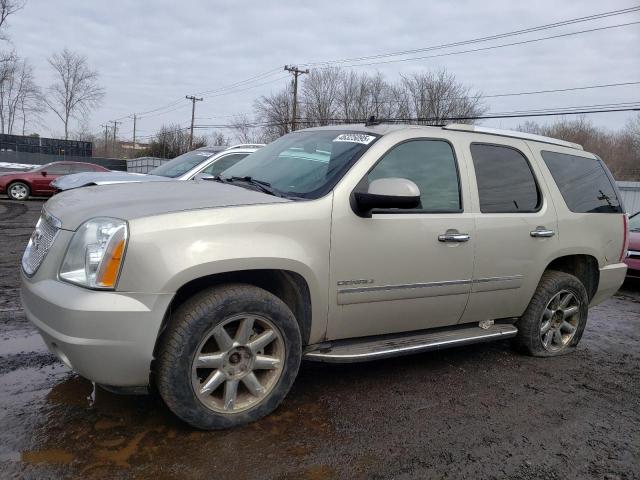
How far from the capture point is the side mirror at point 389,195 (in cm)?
318

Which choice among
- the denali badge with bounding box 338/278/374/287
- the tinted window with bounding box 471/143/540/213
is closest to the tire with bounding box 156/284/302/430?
the denali badge with bounding box 338/278/374/287

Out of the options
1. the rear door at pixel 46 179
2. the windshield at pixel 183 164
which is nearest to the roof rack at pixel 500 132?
the windshield at pixel 183 164

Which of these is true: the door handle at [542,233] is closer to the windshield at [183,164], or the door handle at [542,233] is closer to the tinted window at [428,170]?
the tinted window at [428,170]

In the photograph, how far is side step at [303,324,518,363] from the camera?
3.28 m

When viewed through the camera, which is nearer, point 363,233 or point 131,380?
point 131,380

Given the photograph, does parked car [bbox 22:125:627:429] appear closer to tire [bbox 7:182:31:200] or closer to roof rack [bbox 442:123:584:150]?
roof rack [bbox 442:123:584:150]

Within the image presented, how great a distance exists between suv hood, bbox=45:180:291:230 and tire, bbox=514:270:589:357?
8.47 feet

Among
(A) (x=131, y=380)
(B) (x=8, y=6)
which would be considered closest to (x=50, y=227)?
(A) (x=131, y=380)

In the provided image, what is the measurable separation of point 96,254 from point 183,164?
616 centimetres

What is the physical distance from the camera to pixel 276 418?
10.5 ft

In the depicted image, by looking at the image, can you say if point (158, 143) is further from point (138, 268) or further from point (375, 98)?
point (138, 268)

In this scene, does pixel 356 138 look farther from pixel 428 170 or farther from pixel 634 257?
pixel 634 257

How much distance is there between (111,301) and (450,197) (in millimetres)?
2424

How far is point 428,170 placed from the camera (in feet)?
12.5
